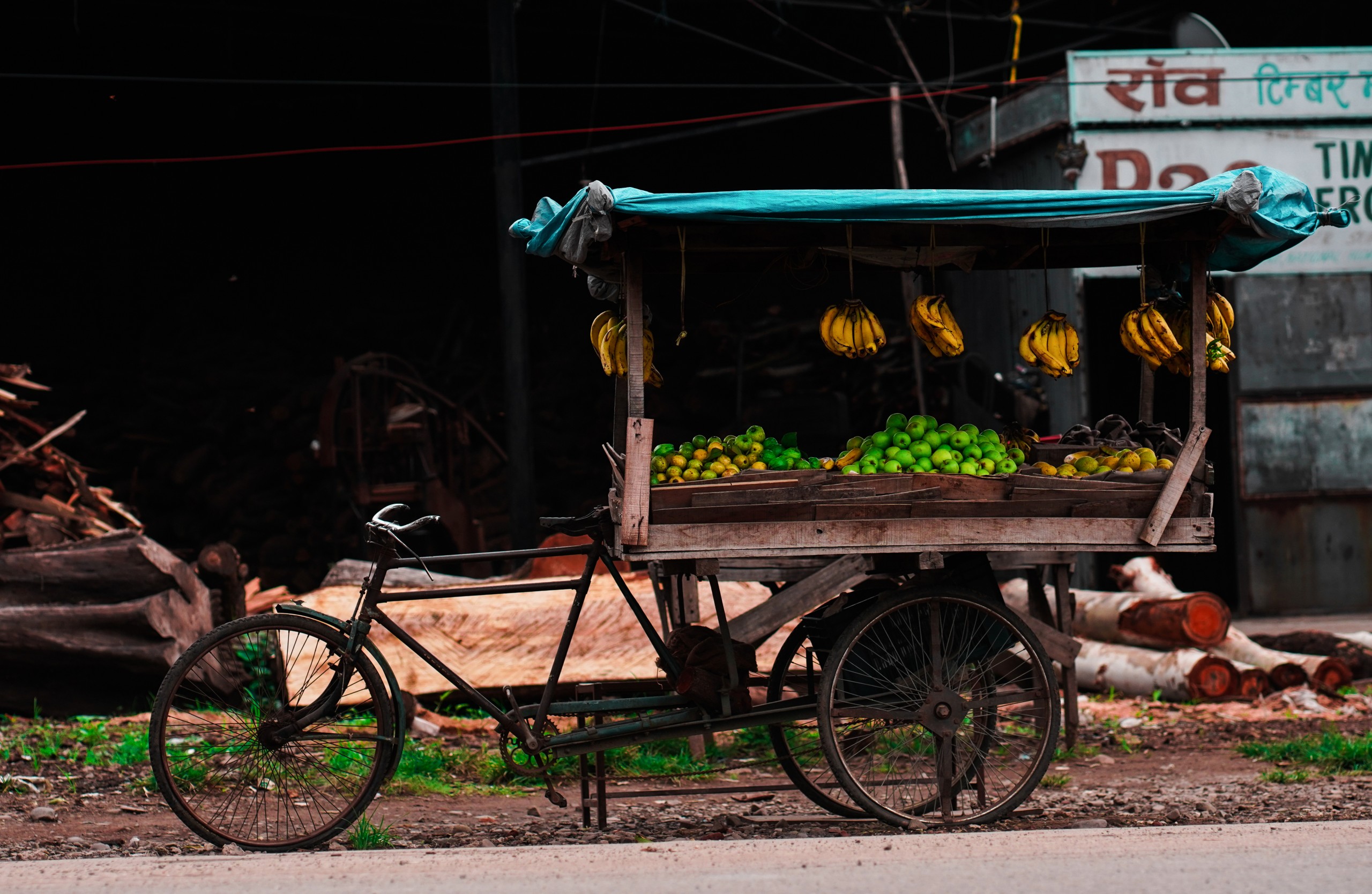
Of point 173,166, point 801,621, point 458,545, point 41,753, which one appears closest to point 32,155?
point 173,166

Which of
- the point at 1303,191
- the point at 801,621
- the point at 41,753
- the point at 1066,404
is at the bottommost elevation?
the point at 41,753

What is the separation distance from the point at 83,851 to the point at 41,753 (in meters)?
2.19

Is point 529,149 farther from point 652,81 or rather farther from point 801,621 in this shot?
point 801,621

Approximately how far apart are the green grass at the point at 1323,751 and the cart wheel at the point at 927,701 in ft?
6.69

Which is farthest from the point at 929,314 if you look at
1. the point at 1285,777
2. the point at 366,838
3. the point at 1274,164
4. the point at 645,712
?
the point at 1274,164

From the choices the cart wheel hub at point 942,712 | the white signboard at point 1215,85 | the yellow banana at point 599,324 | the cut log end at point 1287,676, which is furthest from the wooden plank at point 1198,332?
the white signboard at point 1215,85

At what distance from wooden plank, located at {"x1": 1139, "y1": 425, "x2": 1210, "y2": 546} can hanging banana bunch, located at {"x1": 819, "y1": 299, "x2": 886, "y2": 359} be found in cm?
123

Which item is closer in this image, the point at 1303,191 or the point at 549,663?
the point at 1303,191

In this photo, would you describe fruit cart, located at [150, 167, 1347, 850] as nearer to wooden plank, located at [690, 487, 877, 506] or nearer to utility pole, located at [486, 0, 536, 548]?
wooden plank, located at [690, 487, 877, 506]

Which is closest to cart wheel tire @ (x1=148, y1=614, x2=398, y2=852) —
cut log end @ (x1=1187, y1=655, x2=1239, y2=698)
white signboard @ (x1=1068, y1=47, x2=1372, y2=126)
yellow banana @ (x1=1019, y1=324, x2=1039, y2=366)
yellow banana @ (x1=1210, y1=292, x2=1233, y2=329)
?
yellow banana @ (x1=1019, y1=324, x2=1039, y2=366)

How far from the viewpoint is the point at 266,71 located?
13.3 metres

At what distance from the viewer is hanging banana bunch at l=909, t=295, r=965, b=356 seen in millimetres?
5320

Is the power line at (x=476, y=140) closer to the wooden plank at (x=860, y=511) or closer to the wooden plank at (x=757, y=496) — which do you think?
the wooden plank at (x=757, y=496)

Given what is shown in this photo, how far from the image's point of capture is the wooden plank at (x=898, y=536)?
4.69 meters
